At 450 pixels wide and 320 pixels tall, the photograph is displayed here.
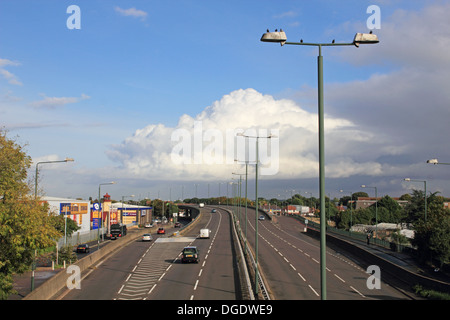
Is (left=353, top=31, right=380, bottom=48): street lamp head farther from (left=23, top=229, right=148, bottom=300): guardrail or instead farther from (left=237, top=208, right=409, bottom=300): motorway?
(left=237, top=208, right=409, bottom=300): motorway

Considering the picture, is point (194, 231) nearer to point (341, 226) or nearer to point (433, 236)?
point (341, 226)

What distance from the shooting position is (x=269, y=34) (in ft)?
44.0

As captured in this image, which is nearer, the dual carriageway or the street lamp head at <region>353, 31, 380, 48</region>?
the street lamp head at <region>353, 31, 380, 48</region>

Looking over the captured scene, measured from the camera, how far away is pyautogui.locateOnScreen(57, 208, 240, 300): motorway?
3294cm

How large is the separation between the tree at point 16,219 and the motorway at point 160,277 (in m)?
7.10

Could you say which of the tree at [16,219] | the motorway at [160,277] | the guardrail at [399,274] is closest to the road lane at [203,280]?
the motorway at [160,277]

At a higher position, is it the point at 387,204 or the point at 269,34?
the point at 269,34

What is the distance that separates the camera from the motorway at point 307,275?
120 feet

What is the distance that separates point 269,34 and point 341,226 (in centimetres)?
12329

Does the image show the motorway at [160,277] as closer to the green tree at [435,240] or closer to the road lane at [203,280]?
the road lane at [203,280]

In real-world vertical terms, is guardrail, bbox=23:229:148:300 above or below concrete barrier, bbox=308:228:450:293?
above

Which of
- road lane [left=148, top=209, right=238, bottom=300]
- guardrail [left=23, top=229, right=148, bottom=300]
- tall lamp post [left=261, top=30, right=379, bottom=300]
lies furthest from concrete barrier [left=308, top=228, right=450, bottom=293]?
guardrail [left=23, top=229, right=148, bottom=300]

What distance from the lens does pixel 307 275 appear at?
45.9 meters
